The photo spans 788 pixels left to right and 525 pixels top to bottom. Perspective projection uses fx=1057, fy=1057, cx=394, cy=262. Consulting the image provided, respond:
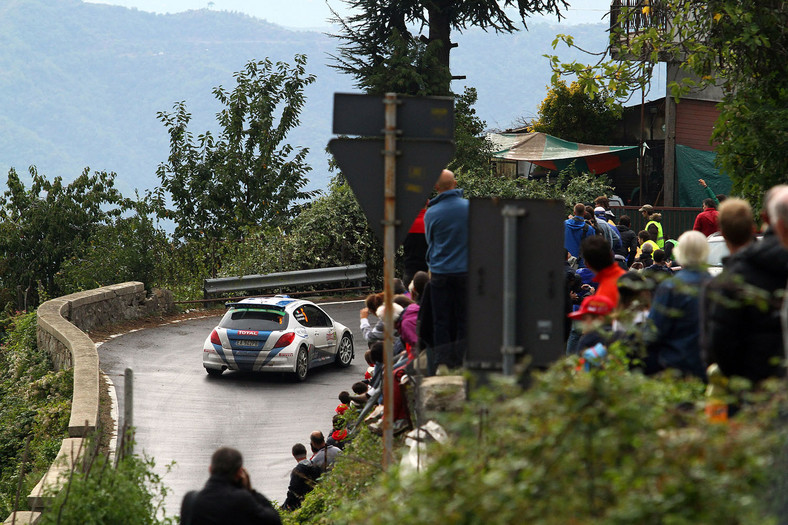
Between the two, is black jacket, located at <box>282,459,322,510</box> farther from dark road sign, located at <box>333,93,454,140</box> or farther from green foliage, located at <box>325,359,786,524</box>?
green foliage, located at <box>325,359,786,524</box>

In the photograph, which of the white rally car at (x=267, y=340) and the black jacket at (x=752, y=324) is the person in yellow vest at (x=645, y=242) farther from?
the black jacket at (x=752, y=324)

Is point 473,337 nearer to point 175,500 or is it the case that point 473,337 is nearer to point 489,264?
point 489,264

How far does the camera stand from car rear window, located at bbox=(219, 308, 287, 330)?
19047 mm

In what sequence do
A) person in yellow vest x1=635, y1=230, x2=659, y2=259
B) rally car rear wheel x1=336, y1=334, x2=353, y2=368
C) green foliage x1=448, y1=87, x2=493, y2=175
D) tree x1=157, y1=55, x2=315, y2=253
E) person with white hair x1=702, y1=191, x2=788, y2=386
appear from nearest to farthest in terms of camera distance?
1. person with white hair x1=702, y1=191, x2=788, y2=386
2. person in yellow vest x1=635, y1=230, x2=659, y2=259
3. rally car rear wheel x1=336, y1=334, x2=353, y2=368
4. green foliage x1=448, y1=87, x2=493, y2=175
5. tree x1=157, y1=55, x2=315, y2=253

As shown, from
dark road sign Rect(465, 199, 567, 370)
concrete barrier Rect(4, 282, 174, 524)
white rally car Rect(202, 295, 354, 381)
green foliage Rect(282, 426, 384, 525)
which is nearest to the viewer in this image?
dark road sign Rect(465, 199, 567, 370)

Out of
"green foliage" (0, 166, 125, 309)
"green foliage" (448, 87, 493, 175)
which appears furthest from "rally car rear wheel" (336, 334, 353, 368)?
"green foliage" (0, 166, 125, 309)

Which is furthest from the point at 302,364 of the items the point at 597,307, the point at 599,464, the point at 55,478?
the point at 599,464

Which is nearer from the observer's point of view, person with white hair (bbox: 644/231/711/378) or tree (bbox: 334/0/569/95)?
person with white hair (bbox: 644/231/711/378)

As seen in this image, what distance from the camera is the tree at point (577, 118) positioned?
3934 centimetres

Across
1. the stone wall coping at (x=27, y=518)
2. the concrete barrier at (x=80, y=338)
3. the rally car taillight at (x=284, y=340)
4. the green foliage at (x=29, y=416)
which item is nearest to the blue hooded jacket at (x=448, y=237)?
the concrete barrier at (x=80, y=338)

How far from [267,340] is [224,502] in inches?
497

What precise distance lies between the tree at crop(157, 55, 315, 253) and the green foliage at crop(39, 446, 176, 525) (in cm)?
2836

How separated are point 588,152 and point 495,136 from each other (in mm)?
7159

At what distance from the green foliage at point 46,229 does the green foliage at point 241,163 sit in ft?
8.98
